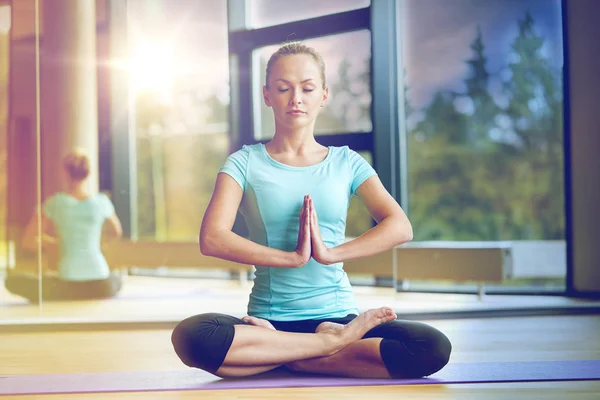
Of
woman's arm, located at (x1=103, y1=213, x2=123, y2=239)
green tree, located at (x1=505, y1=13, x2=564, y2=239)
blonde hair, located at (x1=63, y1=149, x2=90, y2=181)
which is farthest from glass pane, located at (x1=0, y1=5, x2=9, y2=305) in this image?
green tree, located at (x1=505, y1=13, x2=564, y2=239)

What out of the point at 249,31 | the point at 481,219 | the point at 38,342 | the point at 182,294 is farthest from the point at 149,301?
the point at 481,219

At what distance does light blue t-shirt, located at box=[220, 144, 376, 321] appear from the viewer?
2137 millimetres

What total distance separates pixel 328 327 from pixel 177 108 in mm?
2908

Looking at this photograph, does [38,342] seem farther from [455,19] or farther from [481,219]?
[455,19]

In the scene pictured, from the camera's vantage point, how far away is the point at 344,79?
174 inches

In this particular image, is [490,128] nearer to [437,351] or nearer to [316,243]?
[437,351]

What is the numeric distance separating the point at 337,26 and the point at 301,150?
85.1 inches

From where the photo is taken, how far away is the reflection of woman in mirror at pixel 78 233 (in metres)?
4.12

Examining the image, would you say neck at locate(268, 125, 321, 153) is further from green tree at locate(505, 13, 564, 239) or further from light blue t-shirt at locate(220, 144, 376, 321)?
green tree at locate(505, 13, 564, 239)

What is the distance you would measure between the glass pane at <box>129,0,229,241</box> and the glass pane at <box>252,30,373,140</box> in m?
0.31

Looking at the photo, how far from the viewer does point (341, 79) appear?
14.5 ft

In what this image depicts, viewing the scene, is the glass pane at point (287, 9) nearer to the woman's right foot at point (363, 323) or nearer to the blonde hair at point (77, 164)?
the blonde hair at point (77, 164)

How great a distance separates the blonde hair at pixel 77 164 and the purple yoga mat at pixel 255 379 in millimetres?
2087

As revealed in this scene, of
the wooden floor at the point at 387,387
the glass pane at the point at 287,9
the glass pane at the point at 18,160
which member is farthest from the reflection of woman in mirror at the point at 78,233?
the glass pane at the point at 287,9
